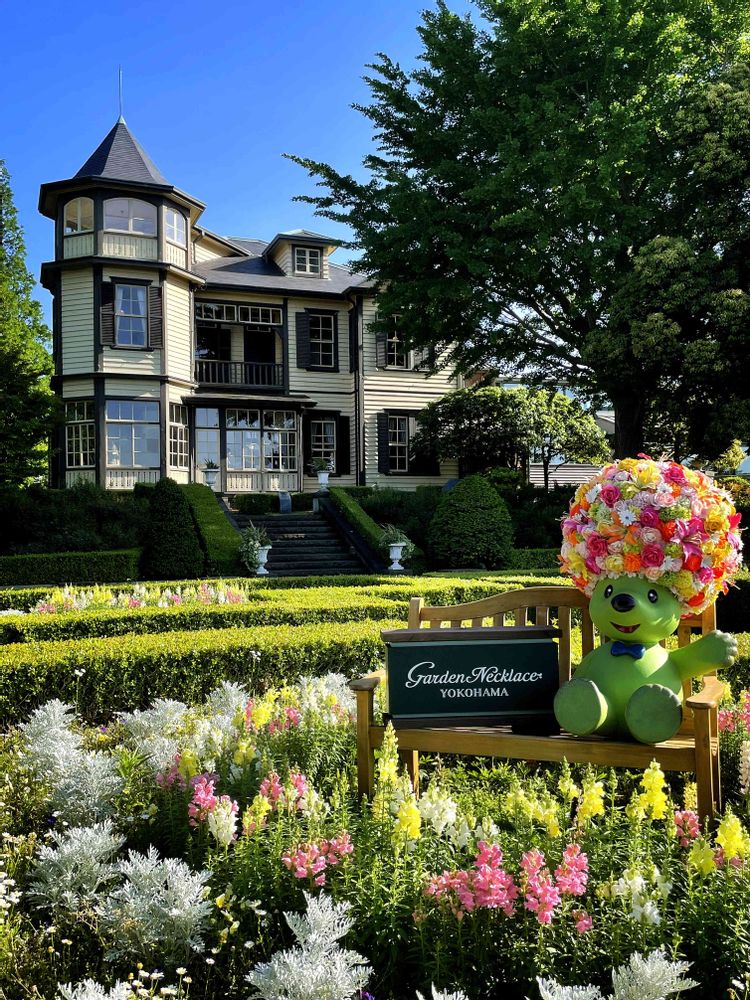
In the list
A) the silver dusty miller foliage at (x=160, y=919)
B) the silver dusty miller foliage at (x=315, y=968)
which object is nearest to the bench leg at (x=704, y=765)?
the silver dusty miller foliage at (x=315, y=968)

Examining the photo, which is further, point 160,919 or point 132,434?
point 132,434

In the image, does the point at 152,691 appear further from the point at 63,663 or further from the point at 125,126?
the point at 125,126

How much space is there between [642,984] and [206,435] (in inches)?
912

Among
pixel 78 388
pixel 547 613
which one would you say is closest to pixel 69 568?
pixel 78 388

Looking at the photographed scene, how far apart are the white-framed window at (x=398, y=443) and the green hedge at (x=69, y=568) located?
39.4 ft

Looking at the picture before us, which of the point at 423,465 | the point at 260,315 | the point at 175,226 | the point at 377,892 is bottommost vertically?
the point at 377,892

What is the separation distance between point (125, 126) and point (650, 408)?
60.6 feet

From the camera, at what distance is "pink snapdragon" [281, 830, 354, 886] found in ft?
8.65

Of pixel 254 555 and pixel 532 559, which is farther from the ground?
pixel 254 555

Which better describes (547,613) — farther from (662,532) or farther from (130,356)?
(130,356)

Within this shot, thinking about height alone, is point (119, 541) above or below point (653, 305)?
below

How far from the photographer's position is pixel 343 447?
25750 mm

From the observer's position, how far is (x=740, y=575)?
906 centimetres

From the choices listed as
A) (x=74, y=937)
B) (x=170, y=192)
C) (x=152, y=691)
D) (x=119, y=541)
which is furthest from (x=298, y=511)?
(x=74, y=937)
